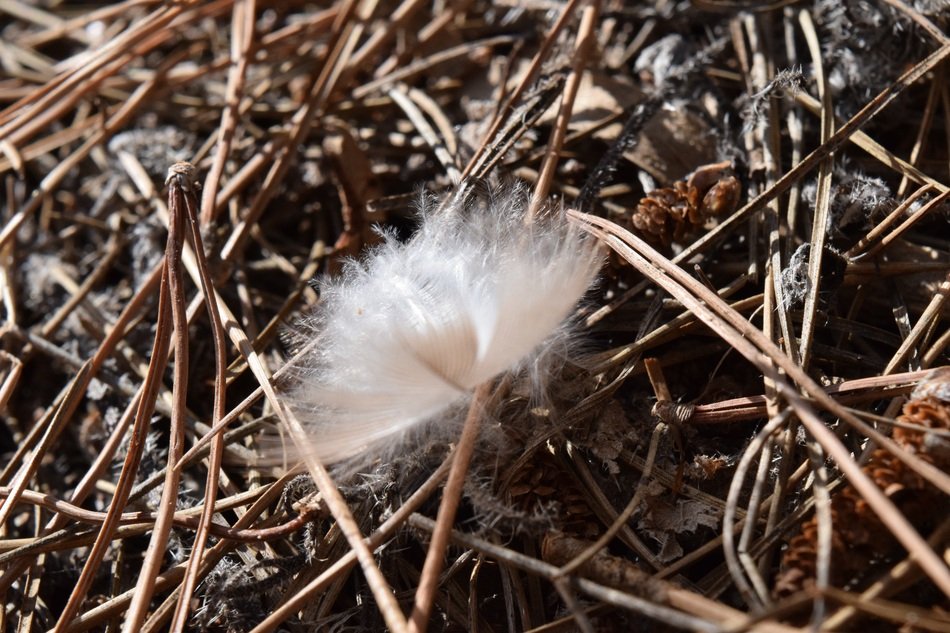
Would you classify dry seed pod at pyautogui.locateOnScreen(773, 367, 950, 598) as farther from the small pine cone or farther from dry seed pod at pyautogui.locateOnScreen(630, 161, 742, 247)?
dry seed pod at pyautogui.locateOnScreen(630, 161, 742, 247)

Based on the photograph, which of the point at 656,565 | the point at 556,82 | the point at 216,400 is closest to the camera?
the point at 656,565

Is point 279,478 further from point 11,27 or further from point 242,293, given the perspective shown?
point 11,27

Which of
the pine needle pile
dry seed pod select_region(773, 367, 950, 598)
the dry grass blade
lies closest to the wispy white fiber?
the pine needle pile

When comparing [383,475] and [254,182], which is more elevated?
→ [254,182]

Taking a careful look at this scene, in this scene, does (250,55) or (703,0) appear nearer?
(703,0)

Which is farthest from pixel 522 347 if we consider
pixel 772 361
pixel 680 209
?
pixel 680 209

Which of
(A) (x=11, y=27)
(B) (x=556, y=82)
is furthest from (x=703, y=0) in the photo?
(A) (x=11, y=27)

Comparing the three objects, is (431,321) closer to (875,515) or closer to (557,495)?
(557,495)

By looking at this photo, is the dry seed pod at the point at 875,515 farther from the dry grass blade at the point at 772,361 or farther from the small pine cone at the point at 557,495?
the small pine cone at the point at 557,495
